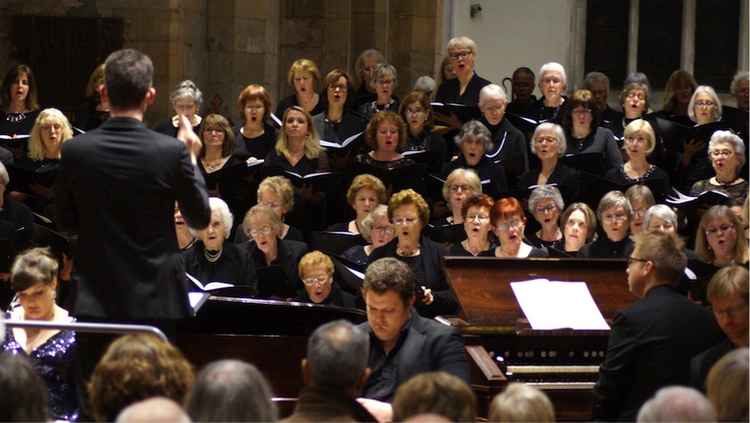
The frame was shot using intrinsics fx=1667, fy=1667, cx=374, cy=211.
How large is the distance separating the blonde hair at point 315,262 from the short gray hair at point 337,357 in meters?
3.25

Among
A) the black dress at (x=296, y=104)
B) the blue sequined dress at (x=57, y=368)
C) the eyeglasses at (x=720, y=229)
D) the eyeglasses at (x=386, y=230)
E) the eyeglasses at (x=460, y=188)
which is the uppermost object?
the black dress at (x=296, y=104)

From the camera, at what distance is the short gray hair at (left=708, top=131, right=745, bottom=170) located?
31.8 ft

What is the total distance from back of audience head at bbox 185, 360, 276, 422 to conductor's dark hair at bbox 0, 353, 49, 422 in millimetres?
444

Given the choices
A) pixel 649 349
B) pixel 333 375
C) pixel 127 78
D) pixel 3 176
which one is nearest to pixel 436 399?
pixel 333 375

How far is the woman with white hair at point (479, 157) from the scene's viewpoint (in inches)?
391

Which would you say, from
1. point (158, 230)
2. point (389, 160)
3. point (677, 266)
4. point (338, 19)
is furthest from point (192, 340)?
point (338, 19)

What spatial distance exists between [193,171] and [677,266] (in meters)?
1.91

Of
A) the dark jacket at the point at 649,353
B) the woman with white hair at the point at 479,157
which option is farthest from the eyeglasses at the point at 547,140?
the dark jacket at the point at 649,353

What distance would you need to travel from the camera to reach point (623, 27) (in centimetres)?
1620

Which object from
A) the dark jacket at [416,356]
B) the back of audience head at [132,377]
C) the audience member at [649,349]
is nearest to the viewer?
the back of audience head at [132,377]

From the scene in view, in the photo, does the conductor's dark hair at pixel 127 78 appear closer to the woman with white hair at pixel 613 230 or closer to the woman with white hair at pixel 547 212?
the woman with white hair at pixel 613 230

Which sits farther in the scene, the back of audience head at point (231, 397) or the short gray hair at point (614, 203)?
the short gray hair at point (614, 203)

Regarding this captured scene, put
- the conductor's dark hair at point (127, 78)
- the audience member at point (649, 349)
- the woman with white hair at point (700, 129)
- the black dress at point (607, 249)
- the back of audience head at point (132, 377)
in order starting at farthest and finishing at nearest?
the woman with white hair at point (700, 129), the black dress at point (607, 249), the audience member at point (649, 349), the conductor's dark hair at point (127, 78), the back of audience head at point (132, 377)

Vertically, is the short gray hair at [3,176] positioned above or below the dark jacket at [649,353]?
above
